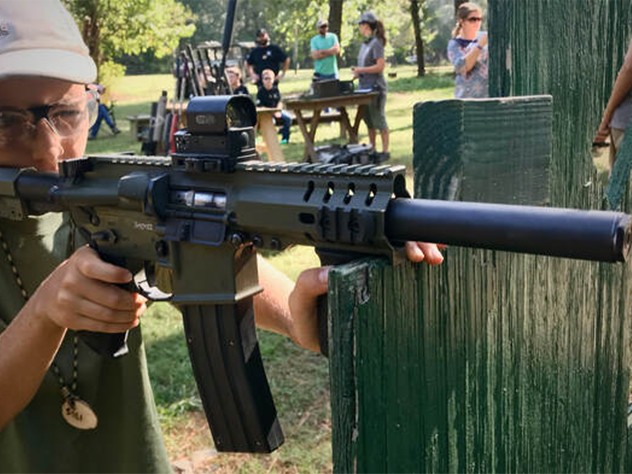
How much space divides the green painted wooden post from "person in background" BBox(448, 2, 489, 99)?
5940 millimetres

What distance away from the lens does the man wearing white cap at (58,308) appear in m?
1.57

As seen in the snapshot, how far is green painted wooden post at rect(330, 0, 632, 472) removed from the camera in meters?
0.98

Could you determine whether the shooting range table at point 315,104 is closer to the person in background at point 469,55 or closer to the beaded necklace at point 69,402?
the person in background at point 469,55

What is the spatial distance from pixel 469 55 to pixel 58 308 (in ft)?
21.6

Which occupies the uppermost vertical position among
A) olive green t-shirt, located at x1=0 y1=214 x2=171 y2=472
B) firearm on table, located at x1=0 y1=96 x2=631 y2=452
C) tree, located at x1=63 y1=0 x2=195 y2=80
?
tree, located at x1=63 y1=0 x2=195 y2=80

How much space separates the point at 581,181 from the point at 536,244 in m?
0.59

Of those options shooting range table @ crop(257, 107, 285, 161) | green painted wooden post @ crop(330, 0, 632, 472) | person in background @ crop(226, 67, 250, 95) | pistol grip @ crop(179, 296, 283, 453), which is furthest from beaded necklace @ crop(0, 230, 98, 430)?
person in background @ crop(226, 67, 250, 95)

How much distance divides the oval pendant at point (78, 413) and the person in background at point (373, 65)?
841 centimetres

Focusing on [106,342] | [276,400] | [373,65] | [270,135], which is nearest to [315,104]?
[270,135]

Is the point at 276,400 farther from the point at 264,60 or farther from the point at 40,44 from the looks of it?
the point at 264,60

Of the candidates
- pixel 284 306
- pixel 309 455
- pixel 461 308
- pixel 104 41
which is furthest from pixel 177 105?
pixel 104 41

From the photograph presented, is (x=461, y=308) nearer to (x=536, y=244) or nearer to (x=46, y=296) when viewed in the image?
(x=536, y=244)

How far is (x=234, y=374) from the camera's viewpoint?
1.57 m

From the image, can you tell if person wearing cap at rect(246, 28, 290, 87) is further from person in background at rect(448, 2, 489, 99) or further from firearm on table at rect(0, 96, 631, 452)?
firearm on table at rect(0, 96, 631, 452)
